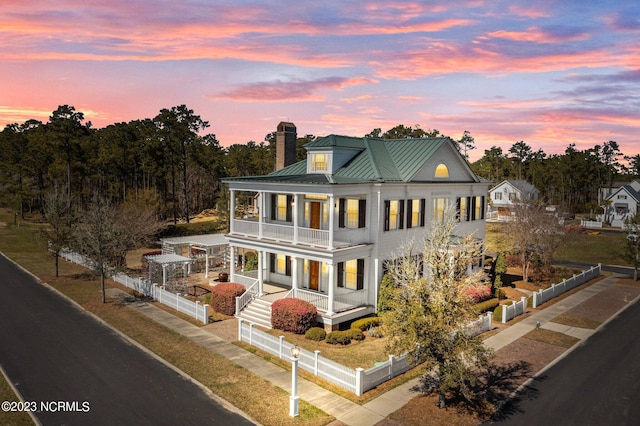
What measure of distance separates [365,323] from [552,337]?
30.7 feet

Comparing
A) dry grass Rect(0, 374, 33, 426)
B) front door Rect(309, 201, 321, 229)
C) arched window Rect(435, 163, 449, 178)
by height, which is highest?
arched window Rect(435, 163, 449, 178)

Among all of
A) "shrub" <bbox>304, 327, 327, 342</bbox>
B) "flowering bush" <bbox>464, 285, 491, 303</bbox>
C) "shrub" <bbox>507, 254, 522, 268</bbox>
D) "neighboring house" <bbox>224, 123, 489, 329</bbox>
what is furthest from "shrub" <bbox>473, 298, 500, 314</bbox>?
"shrub" <bbox>507, 254, 522, 268</bbox>

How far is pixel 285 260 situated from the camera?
29000 millimetres

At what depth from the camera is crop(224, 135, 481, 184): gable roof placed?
26234 millimetres

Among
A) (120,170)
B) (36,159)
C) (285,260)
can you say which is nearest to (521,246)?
(285,260)

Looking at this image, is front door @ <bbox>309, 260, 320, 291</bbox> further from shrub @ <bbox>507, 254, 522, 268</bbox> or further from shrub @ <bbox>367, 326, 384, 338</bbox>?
shrub @ <bbox>507, 254, 522, 268</bbox>

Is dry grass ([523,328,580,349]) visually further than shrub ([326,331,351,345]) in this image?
Yes

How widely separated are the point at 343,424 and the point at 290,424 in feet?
5.40

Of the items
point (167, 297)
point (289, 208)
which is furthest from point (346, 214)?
point (167, 297)

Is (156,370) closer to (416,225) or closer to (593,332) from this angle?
(416,225)

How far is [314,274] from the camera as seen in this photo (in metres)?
26.9

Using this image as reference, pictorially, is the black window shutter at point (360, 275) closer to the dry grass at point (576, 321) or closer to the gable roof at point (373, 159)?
the gable roof at point (373, 159)

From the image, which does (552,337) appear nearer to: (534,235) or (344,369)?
(344,369)

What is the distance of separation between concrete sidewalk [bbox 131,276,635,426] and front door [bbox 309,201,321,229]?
8.73 m
